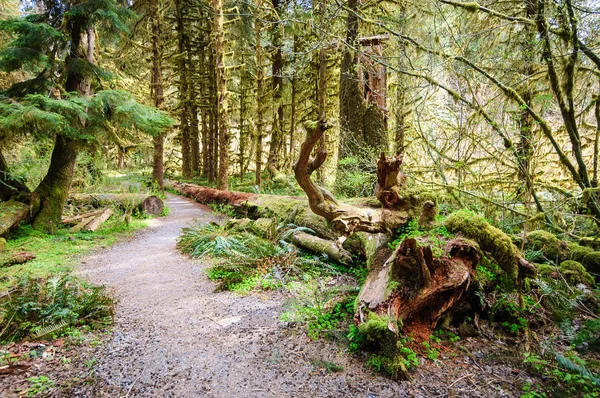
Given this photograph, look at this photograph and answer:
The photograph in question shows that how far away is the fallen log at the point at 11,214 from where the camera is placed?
6359 millimetres

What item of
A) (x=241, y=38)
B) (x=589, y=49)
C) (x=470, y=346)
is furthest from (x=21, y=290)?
(x=241, y=38)

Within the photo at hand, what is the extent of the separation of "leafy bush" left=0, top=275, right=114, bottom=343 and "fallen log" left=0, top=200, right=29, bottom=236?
11.4 feet

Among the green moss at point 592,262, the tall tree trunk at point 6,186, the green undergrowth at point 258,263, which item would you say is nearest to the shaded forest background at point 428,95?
the tall tree trunk at point 6,186

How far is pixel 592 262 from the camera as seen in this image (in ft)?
Answer: 13.9

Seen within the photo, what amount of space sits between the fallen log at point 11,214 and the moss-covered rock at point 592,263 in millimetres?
10346

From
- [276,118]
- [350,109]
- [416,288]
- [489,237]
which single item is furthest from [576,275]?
[276,118]

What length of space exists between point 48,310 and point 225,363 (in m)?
2.20

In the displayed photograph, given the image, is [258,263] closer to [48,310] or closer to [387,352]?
[48,310]

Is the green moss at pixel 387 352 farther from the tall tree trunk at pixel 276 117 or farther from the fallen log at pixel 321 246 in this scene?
the tall tree trunk at pixel 276 117

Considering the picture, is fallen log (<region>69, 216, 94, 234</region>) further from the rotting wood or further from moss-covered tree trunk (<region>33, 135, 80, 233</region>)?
the rotting wood

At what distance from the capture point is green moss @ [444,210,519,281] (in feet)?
11.3

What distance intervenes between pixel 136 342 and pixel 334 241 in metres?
3.63

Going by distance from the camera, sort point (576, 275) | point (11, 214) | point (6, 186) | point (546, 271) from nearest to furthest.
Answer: point (576, 275) < point (546, 271) < point (11, 214) < point (6, 186)

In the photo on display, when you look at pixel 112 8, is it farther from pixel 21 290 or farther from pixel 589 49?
pixel 589 49
